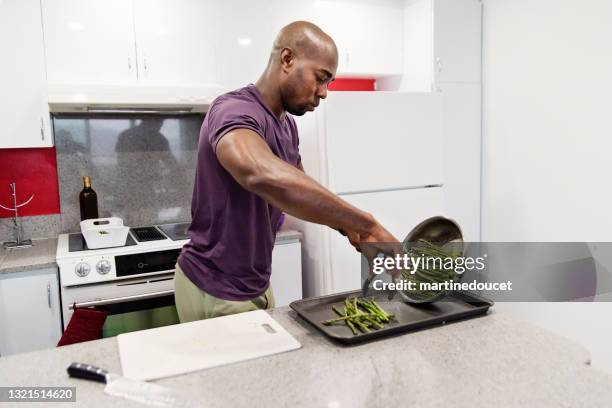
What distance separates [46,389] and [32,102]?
1710mm

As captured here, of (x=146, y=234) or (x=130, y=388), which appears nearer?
(x=130, y=388)

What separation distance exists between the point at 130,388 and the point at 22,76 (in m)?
1.85

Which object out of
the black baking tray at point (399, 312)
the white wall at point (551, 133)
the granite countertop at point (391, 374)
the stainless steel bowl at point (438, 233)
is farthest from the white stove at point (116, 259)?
the white wall at point (551, 133)

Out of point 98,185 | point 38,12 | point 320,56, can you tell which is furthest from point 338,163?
point 38,12

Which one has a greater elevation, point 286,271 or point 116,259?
point 116,259

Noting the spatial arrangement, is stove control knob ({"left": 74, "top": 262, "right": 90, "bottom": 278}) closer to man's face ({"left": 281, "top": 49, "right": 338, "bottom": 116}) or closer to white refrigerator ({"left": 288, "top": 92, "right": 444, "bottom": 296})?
white refrigerator ({"left": 288, "top": 92, "right": 444, "bottom": 296})

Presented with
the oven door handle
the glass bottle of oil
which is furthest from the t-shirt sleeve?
the glass bottle of oil

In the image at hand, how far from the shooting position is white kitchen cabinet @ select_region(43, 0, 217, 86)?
7.20ft

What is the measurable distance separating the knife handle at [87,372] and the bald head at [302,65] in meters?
0.88

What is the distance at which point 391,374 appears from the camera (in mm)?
913

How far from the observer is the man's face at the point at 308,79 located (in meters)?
Answer: 1.37

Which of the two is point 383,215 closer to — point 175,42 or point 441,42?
point 441,42

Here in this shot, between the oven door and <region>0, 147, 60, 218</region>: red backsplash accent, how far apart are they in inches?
28.5

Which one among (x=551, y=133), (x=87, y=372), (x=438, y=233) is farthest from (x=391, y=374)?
(x=551, y=133)
